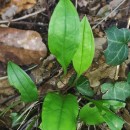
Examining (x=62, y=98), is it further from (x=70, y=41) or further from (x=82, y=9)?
(x=82, y=9)

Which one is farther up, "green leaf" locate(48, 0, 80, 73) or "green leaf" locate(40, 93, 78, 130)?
"green leaf" locate(48, 0, 80, 73)

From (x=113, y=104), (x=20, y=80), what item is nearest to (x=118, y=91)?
(x=113, y=104)

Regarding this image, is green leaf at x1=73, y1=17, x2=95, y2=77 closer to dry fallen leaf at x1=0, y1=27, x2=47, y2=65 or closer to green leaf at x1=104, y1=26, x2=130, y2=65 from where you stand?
green leaf at x1=104, y1=26, x2=130, y2=65

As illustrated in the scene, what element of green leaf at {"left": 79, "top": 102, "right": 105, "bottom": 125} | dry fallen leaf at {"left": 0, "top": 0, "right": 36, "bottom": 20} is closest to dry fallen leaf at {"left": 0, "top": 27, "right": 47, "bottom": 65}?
dry fallen leaf at {"left": 0, "top": 0, "right": 36, "bottom": 20}

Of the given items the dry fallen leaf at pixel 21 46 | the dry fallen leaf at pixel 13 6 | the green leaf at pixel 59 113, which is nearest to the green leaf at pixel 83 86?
the green leaf at pixel 59 113

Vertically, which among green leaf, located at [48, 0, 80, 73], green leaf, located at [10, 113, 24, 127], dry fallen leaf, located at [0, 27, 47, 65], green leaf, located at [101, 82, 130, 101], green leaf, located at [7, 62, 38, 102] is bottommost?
green leaf, located at [10, 113, 24, 127]

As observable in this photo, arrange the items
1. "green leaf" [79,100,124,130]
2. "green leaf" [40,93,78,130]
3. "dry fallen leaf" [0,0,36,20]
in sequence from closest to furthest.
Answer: "green leaf" [40,93,78,130] → "green leaf" [79,100,124,130] → "dry fallen leaf" [0,0,36,20]

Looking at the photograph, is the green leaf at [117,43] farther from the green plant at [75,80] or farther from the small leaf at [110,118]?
the small leaf at [110,118]
